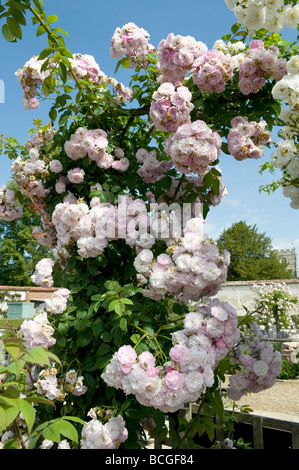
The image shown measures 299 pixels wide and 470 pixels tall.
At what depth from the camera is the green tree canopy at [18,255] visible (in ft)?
99.3

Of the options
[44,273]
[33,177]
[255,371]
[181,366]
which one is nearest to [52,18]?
[33,177]

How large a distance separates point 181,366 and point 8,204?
1.78 metres

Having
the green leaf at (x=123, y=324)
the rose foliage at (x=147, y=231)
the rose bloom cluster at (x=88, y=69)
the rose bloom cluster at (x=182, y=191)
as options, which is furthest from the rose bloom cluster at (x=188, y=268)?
the rose bloom cluster at (x=88, y=69)

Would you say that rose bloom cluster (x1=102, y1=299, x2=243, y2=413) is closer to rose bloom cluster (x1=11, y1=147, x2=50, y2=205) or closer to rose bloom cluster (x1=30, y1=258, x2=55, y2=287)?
rose bloom cluster (x1=30, y1=258, x2=55, y2=287)

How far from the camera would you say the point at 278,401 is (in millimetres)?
5812

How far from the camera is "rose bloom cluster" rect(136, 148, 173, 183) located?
90.5 inches

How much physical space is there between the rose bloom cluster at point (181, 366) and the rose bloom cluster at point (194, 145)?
2.15ft

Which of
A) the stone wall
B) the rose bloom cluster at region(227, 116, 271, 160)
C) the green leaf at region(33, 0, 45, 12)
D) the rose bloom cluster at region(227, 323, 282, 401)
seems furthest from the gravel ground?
the stone wall

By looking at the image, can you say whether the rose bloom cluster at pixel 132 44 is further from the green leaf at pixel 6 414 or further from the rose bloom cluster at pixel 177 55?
the green leaf at pixel 6 414

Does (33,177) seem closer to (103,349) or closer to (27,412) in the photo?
(103,349)

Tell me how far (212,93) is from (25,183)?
129 centimetres

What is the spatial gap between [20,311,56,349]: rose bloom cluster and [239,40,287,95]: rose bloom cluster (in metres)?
1.48

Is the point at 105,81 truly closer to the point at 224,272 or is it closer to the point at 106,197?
the point at 106,197
